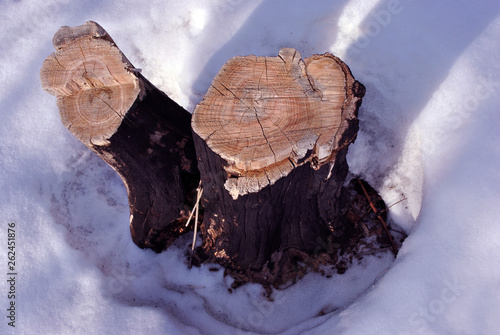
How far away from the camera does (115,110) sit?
154 cm

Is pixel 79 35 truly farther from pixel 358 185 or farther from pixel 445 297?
pixel 445 297

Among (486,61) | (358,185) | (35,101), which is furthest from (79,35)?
(486,61)

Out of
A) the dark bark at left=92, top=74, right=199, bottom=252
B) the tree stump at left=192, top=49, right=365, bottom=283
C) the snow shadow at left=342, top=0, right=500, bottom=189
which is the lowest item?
the dark bark at left=92, top=74, right=199, bottom=252

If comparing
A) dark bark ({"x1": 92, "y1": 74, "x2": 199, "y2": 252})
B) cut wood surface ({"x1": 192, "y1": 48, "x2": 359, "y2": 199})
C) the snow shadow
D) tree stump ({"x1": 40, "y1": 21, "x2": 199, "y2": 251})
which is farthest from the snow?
cut wood surface ({"x1": 192, "y1": 48, "x2": 359, "y2": 199})

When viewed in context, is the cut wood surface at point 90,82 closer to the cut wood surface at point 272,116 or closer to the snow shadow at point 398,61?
the cut wood surface at point 272,116

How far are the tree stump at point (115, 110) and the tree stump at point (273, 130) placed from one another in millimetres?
298

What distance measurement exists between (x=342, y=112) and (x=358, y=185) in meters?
0.87

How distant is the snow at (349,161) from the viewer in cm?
174

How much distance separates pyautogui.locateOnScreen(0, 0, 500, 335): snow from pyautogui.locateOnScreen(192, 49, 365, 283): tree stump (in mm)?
651

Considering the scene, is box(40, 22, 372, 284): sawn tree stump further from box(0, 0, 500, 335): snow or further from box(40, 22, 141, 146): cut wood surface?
box(0, 0, 500, 335): snow

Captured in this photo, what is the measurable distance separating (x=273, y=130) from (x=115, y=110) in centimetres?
73

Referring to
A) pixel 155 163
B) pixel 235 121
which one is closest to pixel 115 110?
pixel 155 163

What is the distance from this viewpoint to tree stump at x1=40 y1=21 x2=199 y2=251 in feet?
5.03

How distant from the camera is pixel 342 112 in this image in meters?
1.52
